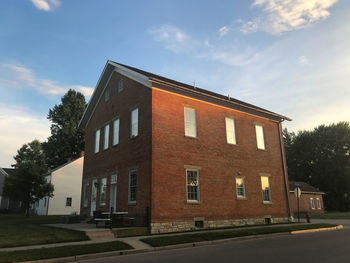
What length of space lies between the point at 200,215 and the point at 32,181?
71.0 feet

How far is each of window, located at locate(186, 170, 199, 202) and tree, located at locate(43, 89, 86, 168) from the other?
39129 millimetres

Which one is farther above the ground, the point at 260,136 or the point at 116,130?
the point at 116,130

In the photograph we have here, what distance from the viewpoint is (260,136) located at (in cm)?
2155

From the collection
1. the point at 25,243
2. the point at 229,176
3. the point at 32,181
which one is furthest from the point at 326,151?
the point at 25,243

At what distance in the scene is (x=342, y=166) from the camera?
5178 cm

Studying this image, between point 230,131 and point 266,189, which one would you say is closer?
point 230,131

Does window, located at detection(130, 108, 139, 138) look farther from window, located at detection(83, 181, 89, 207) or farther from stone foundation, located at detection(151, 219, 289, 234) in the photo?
window, located at detection(83, 181, 89, 207)

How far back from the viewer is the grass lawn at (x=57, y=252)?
26.7 ft

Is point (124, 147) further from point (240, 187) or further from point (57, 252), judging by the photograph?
point (57, 252)

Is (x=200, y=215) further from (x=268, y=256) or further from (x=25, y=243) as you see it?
(x=25, y=243)

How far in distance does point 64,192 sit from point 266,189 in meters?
28.6

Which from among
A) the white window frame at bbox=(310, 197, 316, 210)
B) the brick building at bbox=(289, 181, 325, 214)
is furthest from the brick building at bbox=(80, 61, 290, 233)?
the white window frame at bbox=(310, 197, 316, 210)

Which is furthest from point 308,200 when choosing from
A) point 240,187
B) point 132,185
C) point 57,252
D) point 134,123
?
point 57,252

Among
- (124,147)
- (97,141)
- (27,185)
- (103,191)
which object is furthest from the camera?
(27,185)
